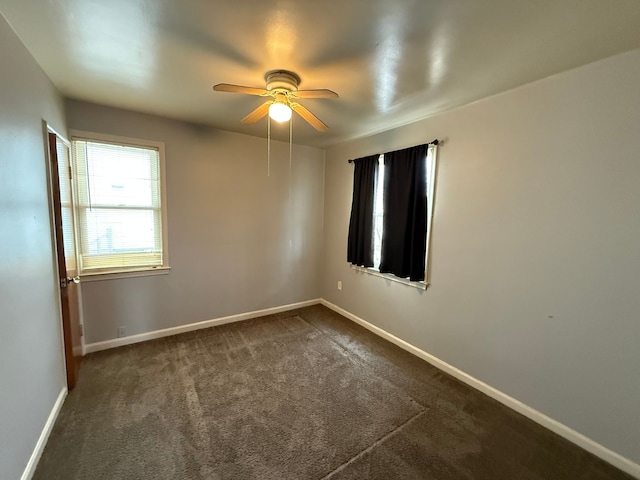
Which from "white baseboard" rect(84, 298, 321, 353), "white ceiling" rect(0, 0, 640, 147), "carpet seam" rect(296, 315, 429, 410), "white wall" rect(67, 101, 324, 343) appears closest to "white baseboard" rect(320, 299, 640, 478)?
"carpet seam" rect(296, 315, 429, 410)

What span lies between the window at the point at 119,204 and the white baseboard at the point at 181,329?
764 mm

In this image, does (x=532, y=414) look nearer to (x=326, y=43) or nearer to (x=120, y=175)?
(x=326, y=43)

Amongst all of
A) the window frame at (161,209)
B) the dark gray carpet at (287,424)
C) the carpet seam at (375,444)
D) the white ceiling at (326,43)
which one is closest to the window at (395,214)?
the white ceiling at (326,43)

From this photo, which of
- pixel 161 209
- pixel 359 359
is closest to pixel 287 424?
pixel 359 359

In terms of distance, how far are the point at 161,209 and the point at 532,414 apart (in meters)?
3.87

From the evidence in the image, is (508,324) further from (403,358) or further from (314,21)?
(314,21)

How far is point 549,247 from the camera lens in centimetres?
194

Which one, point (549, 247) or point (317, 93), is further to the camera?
point (549, 247)

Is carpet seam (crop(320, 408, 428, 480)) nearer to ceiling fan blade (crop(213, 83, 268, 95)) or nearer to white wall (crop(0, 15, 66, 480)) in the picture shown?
white wall (crop(0, 15, 66, 480))

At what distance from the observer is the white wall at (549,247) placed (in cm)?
164

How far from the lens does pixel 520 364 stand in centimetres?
211

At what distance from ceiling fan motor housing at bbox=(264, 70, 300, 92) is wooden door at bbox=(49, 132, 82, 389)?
1.68 m

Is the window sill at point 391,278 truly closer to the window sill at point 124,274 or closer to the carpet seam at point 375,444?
the carpet seam at point 375,444

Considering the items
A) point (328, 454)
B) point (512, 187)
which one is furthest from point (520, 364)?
point (328, 454)
